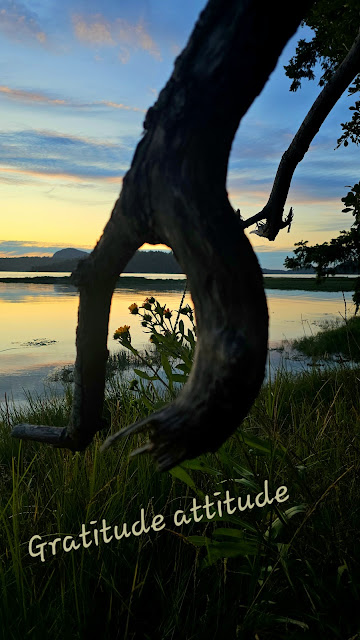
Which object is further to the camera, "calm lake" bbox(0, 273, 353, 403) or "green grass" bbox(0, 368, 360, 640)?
"calm lake" bbox(0, 273, 353, 403)

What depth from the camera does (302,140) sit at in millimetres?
1917

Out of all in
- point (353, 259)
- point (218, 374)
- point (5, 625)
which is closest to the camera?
point (218, 374)

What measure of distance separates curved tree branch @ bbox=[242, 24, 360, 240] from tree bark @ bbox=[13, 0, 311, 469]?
990 mm

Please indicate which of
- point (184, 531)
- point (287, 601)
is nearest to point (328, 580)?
point (287, 601)

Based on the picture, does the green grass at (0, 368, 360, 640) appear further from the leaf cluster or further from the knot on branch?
the leaf cluster

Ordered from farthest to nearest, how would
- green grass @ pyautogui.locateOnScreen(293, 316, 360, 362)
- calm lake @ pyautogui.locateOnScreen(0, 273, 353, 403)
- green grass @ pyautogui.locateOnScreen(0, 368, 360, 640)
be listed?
green grass @ pyautogui.locateOnScreen(293, 316, 360, 362) → calm lake @ pyautogui.locateOnScreen(0, 273, 353, 403) → green grass @ pyautogui.locateOnScreen(0, 368, 360, 640)

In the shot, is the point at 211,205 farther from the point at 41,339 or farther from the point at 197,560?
the point at 41,339

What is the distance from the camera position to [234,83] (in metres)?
0.72

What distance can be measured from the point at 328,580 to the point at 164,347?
46.8 inches

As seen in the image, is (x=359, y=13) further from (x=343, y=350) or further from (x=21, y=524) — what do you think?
(x=343, y=350)

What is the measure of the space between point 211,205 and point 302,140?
141 centimetres

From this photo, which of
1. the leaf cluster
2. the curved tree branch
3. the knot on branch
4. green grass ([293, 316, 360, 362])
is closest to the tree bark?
the curved tree branch

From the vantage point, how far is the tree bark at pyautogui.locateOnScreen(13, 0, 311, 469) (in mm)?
671

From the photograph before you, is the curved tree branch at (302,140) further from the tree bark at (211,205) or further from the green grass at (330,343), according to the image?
the green grass at (330,343)
